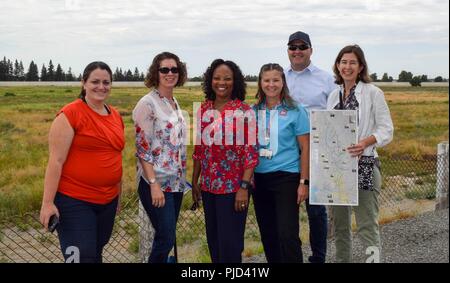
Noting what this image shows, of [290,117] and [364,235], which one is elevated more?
[290,117]

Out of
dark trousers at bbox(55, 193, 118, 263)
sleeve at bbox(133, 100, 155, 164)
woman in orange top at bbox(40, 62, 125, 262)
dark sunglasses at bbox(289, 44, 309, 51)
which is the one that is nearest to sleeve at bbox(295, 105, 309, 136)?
dark sunglasses at bbox(289, 44, 309, 51)

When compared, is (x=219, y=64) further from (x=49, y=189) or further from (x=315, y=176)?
(x=49, y=189)

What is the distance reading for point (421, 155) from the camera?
16875 mm

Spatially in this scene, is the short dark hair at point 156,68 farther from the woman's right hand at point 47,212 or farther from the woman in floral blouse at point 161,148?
the woman's right hand at point 47,212

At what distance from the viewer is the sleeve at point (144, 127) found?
384 cm

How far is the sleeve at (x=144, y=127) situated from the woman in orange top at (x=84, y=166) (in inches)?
8.6

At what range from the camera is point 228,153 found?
13.2 ft

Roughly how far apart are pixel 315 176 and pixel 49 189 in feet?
6.55

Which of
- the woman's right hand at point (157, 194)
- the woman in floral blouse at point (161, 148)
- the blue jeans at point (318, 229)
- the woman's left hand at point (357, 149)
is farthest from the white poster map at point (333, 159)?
the woman's right hand at point (157, 194)

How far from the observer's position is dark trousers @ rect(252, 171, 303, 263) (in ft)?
13.5

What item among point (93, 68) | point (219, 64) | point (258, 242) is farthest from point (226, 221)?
point (258, 242)

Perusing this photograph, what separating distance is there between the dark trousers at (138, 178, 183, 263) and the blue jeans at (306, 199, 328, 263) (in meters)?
1.27

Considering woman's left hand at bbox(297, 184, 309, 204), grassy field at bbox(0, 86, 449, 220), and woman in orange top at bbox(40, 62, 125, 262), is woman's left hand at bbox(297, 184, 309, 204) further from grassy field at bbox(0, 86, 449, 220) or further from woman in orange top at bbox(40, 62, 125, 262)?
woman in orange top at bbox(40, 62, 125, 262)

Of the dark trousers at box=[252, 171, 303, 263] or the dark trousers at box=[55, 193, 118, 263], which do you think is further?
the dark trousers at box=[252, 171, 303, 263]
